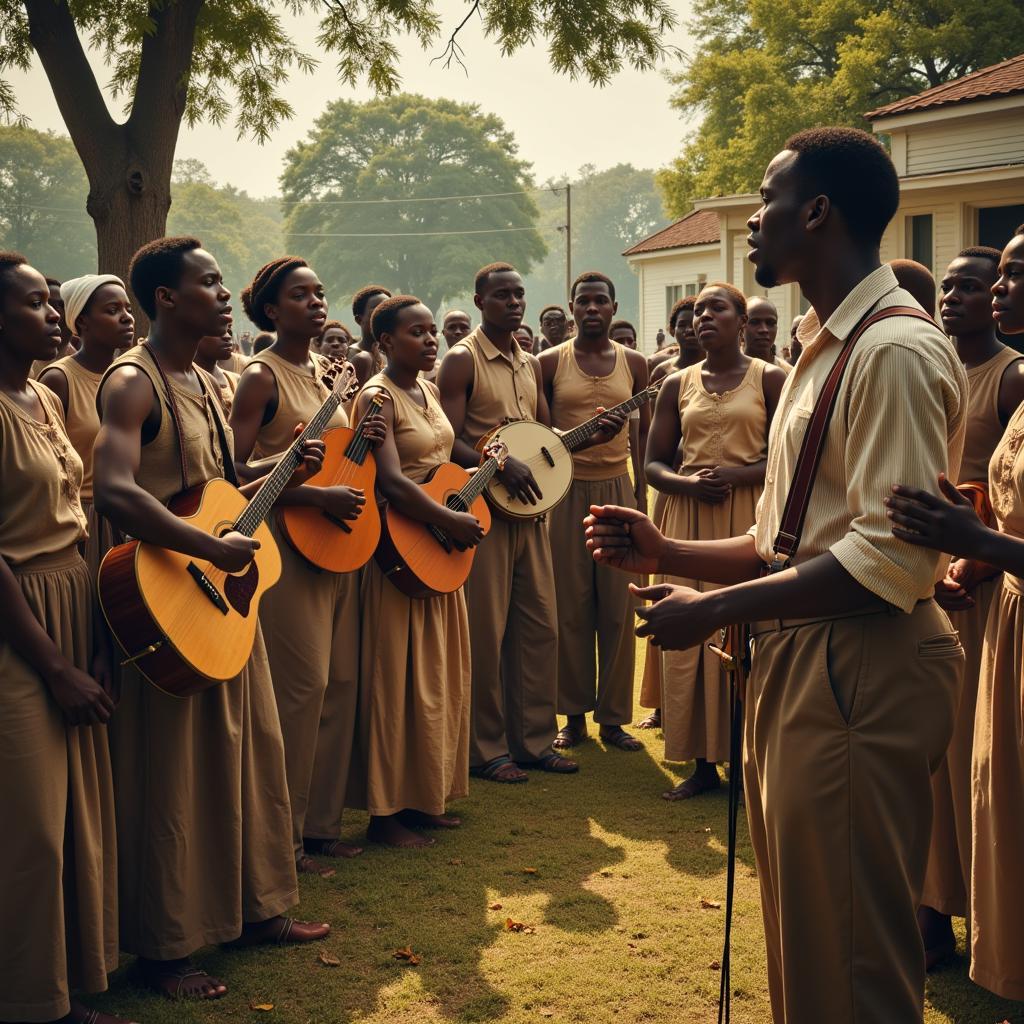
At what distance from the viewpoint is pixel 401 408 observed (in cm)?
619

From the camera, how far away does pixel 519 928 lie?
505cm

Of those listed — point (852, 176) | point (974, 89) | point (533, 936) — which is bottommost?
point (533, 936)

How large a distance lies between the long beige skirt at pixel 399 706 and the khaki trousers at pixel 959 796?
2511mm

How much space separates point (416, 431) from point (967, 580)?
2.89 meters

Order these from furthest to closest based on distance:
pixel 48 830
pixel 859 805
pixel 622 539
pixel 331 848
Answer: pixel 331 848
pixel 48 830
pixel 622 539
pixel 859 805

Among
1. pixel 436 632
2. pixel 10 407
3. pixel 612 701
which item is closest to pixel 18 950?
pixel 10 407

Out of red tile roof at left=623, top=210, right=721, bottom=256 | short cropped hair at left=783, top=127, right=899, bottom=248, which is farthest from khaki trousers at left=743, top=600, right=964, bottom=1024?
red tile roof at left=623, top=210, right=721, bottom=256

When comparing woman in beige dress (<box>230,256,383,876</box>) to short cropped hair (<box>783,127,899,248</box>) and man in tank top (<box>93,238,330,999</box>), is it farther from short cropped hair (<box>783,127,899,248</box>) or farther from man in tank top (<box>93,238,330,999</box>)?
short cropped hair (<box>783,127,899,248</box>)

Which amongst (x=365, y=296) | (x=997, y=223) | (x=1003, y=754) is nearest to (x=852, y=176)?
(x=1003, y=754)

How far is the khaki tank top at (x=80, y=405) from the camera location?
244 inches

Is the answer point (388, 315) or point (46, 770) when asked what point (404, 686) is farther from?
point (46, 770)

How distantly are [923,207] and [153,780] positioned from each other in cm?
2258

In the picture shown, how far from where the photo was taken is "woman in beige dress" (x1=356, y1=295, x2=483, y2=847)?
6.14 m

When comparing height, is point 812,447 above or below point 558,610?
above
